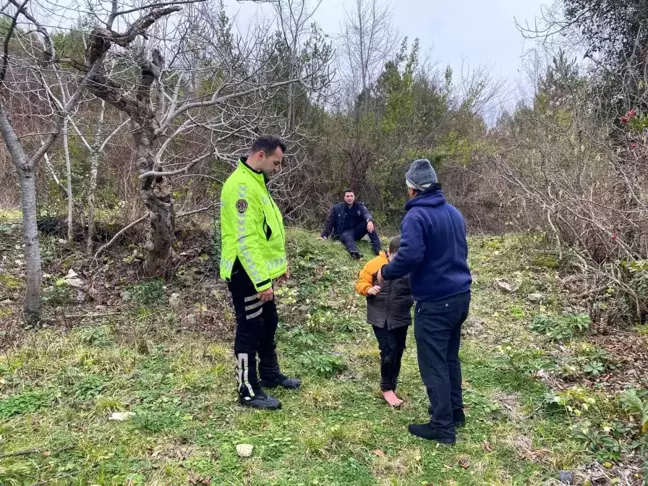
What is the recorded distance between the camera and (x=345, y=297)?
6.35 meters

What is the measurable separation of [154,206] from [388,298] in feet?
11.7

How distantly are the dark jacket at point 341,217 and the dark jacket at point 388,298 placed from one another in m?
5.31

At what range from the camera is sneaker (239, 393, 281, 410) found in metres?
3.47

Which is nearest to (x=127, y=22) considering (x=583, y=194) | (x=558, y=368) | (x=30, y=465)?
(x=30, y=465)

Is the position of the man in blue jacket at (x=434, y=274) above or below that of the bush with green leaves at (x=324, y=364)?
above

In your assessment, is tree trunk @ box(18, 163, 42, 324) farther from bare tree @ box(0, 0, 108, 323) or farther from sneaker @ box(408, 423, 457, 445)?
sneaker @ box(408, 423, 457, 445)

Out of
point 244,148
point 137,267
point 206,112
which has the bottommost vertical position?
point 137,267

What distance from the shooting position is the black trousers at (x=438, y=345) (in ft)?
9.91

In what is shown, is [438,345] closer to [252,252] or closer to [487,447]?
[487,447]

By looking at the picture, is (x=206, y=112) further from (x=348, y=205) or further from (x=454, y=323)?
(x=454, y=323)

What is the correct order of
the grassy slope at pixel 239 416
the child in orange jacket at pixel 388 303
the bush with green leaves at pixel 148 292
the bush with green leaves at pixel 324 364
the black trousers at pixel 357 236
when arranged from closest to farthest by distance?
the grassy slope at pixel 239 416 → the child in orange jacket at pixel 388 303 → the bush with green leaves at pixel 324 364 → the bush with green leaves at pixel 148 292 → the black trousers at pixel 357 236

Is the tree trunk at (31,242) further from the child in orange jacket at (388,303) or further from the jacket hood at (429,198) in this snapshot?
the jacket hood at (429,198)

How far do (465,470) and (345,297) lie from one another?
358 centimetres

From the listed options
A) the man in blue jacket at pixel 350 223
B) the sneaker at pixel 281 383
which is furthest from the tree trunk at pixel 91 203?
the sneaker at pixel 281 383
